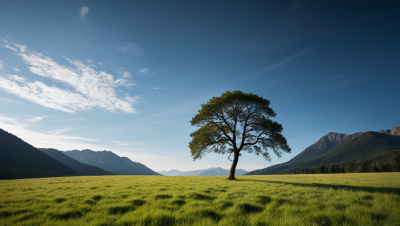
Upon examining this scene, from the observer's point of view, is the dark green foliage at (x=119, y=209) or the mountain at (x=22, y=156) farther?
the mountain at (x=22, y=156)

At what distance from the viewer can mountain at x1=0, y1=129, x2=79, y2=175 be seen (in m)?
135

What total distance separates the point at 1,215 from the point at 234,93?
20299 mm

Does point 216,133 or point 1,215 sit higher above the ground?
point 216,133

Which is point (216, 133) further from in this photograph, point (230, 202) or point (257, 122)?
point (230, 202)

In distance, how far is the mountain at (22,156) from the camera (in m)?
135

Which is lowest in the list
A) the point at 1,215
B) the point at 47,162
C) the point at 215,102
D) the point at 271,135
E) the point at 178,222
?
the point at 47,162

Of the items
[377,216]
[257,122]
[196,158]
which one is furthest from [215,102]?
[377,216]

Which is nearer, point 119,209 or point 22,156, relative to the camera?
point 119,209

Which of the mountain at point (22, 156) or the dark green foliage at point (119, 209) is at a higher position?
the dark green foliage at point (119, 209)

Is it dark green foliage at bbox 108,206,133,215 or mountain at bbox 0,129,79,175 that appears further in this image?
mountain at bbox 0,129,79,175

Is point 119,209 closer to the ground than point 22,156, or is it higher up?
higher up

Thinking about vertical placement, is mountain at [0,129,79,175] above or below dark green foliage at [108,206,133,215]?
below

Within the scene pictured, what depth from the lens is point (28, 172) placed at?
95.4 meters

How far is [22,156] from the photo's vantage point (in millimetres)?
145250
